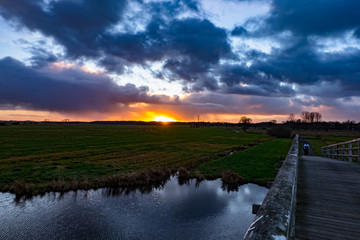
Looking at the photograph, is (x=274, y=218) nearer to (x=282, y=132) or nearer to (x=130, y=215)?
(x=130, y=215)

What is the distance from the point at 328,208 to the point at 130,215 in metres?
8.26

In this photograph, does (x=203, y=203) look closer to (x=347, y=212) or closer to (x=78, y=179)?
(x=347, y=212)

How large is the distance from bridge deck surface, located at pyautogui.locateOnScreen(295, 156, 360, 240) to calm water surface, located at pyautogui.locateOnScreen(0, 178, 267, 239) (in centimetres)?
363

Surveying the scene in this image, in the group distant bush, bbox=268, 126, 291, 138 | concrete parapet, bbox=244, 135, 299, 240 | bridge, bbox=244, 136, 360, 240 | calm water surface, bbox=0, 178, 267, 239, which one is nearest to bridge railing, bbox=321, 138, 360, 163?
calm water surface, bbox=0, 178, 267, 239

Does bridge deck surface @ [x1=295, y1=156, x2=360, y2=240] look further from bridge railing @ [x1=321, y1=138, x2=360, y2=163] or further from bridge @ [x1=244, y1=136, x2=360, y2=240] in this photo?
bridge railing @ [x1=321, y1=138, x2=360, y2=163]

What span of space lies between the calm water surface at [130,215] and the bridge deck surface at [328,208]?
363cm

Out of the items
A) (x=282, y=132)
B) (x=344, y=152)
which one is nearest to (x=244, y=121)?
(x=282, y=132)

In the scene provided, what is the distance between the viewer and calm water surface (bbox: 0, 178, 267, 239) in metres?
8.22

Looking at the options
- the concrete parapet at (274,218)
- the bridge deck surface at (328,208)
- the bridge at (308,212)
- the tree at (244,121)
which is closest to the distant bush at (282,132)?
the tree at (244,121)

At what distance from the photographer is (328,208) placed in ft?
16.5

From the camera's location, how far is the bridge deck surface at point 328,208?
388 centimetres

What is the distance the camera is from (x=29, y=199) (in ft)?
37.5

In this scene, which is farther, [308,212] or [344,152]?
[344,152]

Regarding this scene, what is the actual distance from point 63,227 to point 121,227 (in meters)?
2.51
